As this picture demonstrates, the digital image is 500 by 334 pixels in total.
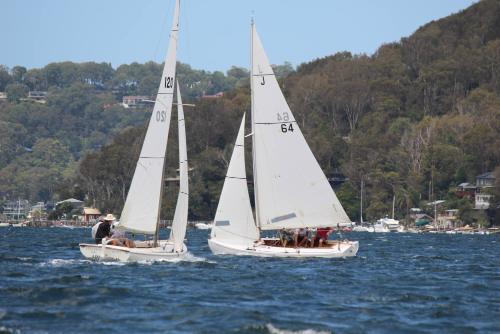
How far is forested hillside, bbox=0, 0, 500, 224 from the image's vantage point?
142 metres

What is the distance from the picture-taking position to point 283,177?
169 feet

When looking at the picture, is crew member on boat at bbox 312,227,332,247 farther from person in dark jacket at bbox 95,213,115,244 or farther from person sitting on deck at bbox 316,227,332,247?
person in dark jacket at bbox 95,213,115,244

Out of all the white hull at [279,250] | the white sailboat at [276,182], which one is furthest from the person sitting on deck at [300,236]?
the white hull at [279,250]

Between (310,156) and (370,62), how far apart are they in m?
123

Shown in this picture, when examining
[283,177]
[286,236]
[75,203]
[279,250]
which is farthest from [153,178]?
[75,203]

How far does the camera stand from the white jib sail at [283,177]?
51.4 m

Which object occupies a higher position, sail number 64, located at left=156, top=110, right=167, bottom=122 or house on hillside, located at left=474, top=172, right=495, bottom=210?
sail number 64, located at left=156, top=110, right=167, bottom=122

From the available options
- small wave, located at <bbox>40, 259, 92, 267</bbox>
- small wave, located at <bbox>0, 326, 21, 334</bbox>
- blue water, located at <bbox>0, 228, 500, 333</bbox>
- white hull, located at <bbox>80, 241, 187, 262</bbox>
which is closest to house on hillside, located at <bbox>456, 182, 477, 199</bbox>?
blue water, located at <bbox>0, 228, 500, 333</bbox>

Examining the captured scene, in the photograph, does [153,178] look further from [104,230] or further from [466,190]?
[466,190]

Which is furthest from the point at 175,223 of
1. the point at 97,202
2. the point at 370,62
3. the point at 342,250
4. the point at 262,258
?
the point at 370,62

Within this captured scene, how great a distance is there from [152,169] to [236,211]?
7757mm

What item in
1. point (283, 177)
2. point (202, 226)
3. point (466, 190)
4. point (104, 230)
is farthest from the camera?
point (202, 226)

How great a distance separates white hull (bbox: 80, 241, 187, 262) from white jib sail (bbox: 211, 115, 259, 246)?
6.75 metres

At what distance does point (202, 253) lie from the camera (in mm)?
55781
